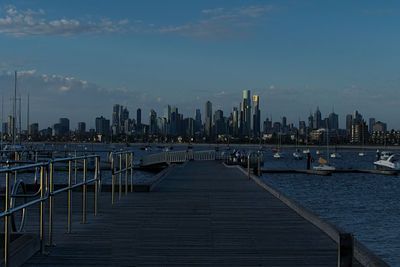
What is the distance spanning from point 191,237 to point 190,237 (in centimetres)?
2

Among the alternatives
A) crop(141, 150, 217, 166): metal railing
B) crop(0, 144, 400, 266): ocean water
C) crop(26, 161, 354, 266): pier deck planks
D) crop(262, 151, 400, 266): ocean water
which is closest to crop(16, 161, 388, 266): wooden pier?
crop(26, 161, 354, 266): pier deck planks

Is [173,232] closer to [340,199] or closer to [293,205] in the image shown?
[293,205]

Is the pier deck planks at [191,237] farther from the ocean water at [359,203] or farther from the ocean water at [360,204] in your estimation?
the ocean water at [359,203]

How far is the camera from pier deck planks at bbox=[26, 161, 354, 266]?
23.6 ft

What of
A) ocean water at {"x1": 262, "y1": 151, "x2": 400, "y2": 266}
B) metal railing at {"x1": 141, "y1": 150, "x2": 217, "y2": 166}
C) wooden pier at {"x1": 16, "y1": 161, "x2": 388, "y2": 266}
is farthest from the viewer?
metal railing at {"x1": 141, "y1": 150, "x2": 217, "y2": 166}

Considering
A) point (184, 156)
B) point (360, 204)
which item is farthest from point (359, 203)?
point (184, 156)

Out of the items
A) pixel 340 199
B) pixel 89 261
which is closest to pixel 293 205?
pixel 89 261

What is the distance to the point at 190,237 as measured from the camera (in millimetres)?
8805

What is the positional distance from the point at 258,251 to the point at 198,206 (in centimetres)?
557

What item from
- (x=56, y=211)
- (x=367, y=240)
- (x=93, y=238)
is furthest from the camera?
(x=367, y=240)

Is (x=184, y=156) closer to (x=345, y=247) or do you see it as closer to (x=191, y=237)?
(x=191, y=237)

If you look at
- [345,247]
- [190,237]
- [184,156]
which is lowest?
[184,156]

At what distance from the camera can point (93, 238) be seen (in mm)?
8609

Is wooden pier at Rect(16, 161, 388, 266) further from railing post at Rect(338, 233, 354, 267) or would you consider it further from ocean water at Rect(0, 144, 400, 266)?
ocean water at Rect(0, 144, 400, 266)
